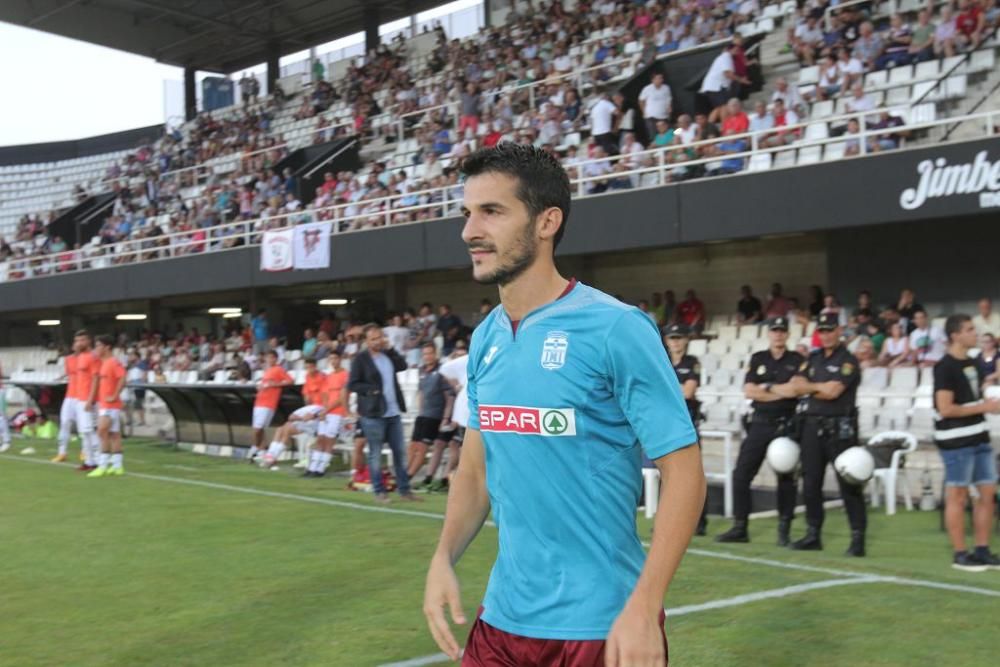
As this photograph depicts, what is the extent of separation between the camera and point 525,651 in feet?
8.96

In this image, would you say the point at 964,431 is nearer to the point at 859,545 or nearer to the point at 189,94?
the point at 859,545

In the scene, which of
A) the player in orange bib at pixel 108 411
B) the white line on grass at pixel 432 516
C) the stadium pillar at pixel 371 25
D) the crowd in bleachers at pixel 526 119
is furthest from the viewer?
the stadium pillar at pixel 371 25

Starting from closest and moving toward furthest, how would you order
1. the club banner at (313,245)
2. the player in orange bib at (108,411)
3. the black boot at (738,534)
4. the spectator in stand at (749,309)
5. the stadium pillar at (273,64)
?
the black boot at (738,534)
the player in orange bib at (108,411)
the spectator in stand at (749,309)
the club banner at (313,245)
the stadium pillar at (273,64)

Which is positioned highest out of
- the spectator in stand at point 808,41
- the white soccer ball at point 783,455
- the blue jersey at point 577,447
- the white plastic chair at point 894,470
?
the spectator in stand at point 808,41

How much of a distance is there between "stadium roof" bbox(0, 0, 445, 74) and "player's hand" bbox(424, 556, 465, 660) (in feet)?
126

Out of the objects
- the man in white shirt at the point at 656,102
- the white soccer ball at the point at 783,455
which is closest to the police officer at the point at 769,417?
the white soccer ball at the point at 783,455

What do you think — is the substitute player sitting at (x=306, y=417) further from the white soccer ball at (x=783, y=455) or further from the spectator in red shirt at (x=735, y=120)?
the white soccer ball at (x=783, y=455)

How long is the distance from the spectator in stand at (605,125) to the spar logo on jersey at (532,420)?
19449 mm

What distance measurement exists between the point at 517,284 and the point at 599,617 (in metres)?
0.84

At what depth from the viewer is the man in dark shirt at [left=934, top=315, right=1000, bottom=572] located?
27.8 feet

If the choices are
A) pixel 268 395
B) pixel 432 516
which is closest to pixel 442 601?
pixel 432 516

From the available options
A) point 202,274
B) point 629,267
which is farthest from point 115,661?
point 202,274

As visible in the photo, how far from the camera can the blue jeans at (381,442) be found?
1301cm

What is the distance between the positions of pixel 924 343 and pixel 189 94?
3939 cm
